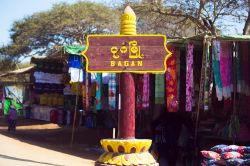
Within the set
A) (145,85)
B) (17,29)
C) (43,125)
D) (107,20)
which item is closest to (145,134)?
(145,85)

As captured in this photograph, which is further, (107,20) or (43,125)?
(107,20)

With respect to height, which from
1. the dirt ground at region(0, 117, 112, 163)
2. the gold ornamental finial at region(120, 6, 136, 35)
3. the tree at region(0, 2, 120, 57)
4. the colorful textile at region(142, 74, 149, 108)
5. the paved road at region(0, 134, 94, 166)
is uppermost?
the tree at region(0, 2, 120, 57)

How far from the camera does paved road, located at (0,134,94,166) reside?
10.6 meters

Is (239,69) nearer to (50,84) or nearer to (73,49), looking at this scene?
(73,49)

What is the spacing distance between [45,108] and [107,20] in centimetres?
1273

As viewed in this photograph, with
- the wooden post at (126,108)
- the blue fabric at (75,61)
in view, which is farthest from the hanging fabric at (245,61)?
the blue fabric at (75,61)

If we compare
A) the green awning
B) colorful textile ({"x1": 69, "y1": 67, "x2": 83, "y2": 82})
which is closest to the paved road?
colorful textile ({"x1": 69, "y1": 67, "x2": 83, "y2": 82})

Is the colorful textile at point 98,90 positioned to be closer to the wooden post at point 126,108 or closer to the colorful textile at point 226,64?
the colorful textile at point 226,64

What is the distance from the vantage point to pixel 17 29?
36.2 metres

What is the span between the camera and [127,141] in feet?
21.5

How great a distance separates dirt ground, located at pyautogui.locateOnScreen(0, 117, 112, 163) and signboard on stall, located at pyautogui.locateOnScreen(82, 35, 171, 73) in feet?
18.6

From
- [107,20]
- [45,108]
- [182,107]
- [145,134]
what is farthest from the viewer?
[107,20]

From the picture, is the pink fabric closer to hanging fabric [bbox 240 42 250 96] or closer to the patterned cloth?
the patterned cloth

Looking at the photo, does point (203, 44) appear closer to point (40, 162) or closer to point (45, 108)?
point (40, 162)
